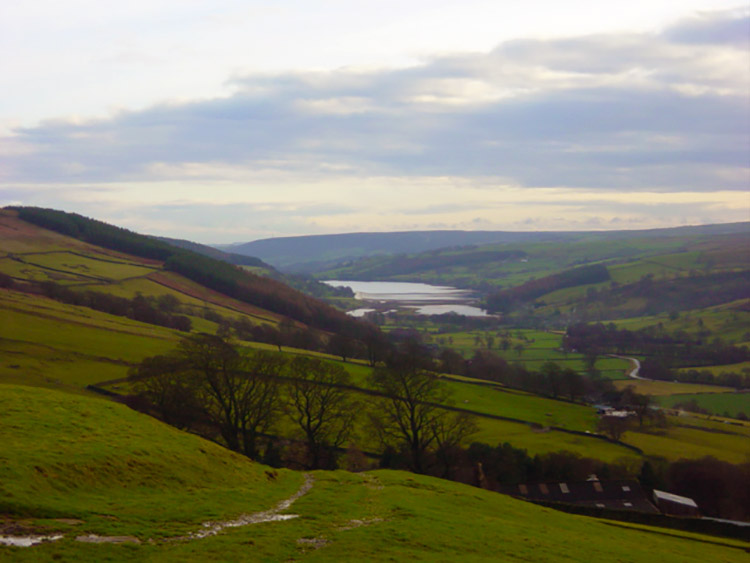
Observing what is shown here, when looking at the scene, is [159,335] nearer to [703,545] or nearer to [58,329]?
[58,329]

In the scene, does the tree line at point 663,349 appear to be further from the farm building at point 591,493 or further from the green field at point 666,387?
the farm building at point 591,493

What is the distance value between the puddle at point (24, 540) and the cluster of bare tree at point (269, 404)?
101 feet

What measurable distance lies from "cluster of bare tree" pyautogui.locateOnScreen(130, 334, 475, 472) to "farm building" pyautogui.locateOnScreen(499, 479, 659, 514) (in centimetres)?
612

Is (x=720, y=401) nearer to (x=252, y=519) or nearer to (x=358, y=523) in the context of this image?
(x=358, y=523)

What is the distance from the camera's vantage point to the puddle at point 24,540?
14565 millimetres

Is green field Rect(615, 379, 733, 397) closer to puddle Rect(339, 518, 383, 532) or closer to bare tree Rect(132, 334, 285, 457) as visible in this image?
bare tree Rect(132, 334, 285, 457)

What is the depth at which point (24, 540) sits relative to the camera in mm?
14852

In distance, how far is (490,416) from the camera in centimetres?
7162

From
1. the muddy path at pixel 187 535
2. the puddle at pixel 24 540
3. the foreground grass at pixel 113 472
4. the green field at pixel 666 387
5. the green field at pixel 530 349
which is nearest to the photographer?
the puddle at pixel 24 540

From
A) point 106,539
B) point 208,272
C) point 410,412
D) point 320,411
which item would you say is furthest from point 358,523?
point 208,272

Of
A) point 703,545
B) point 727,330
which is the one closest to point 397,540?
point 703,545

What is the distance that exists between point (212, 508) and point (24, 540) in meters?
6.13

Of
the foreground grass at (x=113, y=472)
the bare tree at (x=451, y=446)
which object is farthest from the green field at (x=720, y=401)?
the foreground grass at (x=113, y=472)

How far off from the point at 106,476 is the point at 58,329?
6409 cm
